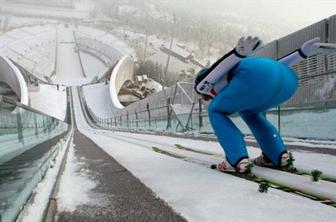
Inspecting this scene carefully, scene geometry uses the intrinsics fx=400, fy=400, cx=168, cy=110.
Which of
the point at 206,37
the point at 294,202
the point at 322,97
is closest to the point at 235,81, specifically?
the point at 294,202

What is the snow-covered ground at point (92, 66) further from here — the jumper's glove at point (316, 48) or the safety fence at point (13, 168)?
the jumper's glove at point (316, 48)

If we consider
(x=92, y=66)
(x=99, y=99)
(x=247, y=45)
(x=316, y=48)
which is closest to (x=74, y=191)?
(x=247, y=45)

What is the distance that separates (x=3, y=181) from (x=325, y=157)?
128 inches

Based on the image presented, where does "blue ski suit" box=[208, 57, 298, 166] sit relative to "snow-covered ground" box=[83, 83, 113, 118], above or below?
below

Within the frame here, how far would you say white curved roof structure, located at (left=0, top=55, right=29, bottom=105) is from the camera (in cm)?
6659

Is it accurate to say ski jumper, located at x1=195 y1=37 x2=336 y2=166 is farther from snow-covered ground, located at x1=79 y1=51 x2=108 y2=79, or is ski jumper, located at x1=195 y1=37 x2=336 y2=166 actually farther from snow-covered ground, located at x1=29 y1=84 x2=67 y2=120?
snow-covered ground, located at x1=79 y1=51 x2=108 y2=79

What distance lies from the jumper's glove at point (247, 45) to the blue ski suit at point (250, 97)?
0.82ft

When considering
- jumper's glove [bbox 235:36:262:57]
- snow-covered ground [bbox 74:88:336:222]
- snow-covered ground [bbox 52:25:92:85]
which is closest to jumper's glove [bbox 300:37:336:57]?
jumper's glove [bbox 235:36:262:57]

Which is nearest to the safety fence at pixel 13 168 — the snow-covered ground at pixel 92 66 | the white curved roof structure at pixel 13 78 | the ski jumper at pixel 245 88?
the ski jumper at pixel 245 88

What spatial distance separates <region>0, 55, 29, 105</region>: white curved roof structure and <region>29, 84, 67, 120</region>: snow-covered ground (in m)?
3.08

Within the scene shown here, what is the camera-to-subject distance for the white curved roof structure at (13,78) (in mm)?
66588

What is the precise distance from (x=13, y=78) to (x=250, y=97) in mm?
75031

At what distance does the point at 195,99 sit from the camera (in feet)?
48.4

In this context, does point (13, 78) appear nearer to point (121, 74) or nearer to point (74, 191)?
point (121, 74)
